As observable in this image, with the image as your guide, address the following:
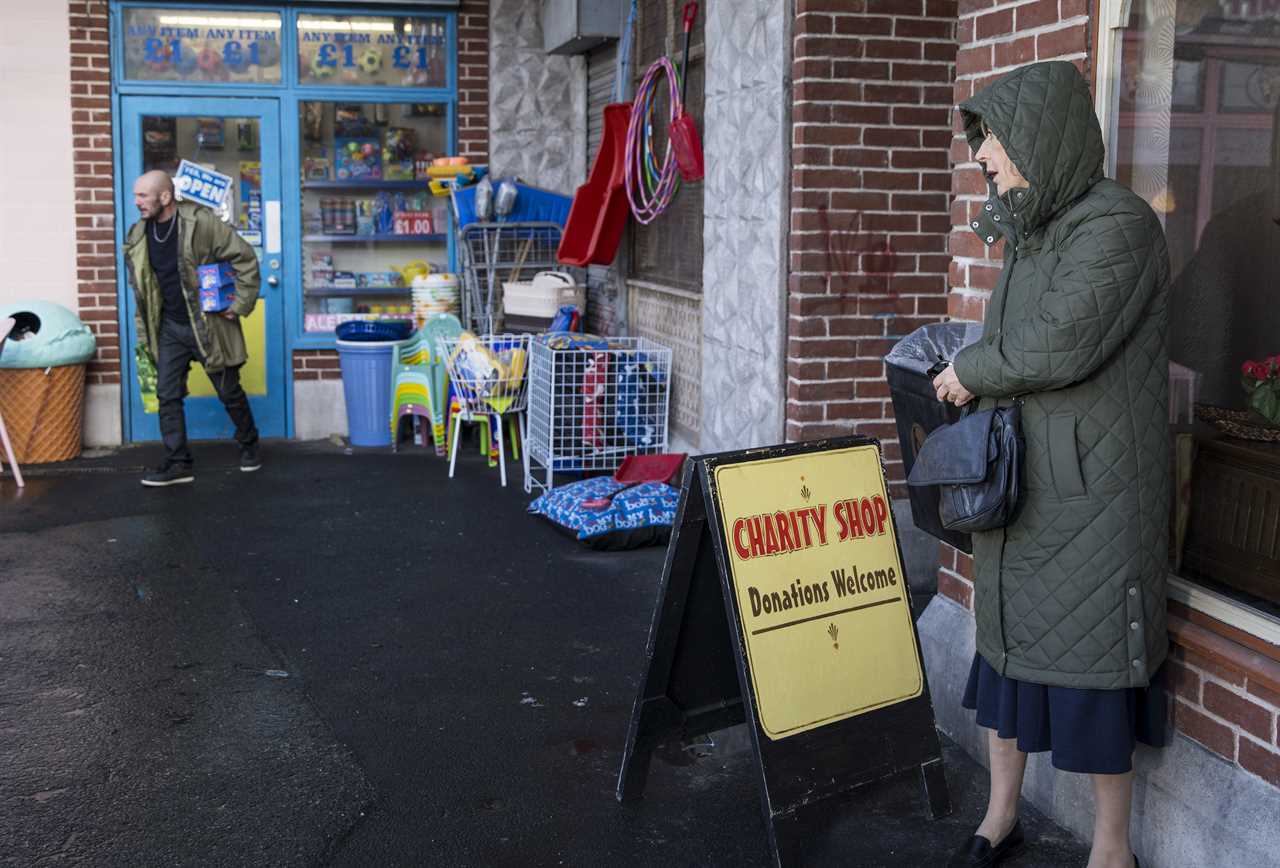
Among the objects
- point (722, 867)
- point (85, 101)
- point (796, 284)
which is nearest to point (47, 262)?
point (85, 101)

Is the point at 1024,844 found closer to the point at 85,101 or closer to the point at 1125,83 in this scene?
the point at 1125,83

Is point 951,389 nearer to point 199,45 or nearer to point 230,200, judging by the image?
point 230,200

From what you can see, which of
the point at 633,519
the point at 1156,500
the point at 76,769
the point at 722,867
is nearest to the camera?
the point at 1156,500

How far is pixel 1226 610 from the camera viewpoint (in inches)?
138

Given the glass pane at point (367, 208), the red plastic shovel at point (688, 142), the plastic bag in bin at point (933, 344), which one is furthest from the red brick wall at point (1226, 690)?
the glass pane at point (367, 208)

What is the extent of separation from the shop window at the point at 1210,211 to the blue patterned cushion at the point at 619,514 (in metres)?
3.39

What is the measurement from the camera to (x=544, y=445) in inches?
328

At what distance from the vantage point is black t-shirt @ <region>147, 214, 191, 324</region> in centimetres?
859

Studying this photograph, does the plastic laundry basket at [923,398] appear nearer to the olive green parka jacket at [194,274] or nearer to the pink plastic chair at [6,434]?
the olive green parka jacket at [194,274]

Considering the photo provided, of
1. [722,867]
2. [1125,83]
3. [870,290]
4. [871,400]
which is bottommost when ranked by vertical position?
[722,867]

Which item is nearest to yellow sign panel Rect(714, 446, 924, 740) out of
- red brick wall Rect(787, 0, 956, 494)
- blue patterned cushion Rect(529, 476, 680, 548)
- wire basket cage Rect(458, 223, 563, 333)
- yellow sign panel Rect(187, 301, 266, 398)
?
red brick wall Rect(787, 0, 956, 494)

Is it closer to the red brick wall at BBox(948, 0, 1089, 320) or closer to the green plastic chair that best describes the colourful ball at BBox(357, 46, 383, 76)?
the green plastic chair

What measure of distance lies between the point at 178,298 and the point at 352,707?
440 cm

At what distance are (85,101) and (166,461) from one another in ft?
9.14
